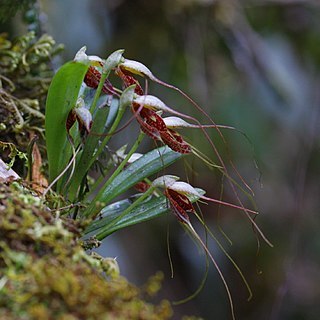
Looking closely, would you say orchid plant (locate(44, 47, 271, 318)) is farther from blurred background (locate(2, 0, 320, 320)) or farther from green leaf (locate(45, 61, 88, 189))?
blurred background (locate(2, 0, 320, 320))

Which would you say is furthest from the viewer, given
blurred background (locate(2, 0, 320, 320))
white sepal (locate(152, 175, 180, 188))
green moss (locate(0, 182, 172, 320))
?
blurred background (locate(2, 0, 320, 320))

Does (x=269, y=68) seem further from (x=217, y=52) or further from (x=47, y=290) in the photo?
(x=47, y=290)

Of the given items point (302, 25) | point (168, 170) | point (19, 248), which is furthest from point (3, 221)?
point (302, 25)

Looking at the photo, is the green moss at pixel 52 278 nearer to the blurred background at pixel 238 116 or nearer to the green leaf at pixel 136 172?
the green leaf at pixel 136 172

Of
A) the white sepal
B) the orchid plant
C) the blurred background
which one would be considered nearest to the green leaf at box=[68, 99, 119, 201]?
the orchid plant

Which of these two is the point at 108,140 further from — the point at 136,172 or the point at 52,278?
the point at 52,278

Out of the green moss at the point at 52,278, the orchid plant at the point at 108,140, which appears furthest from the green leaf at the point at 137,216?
the green moss at the point at 52,278
